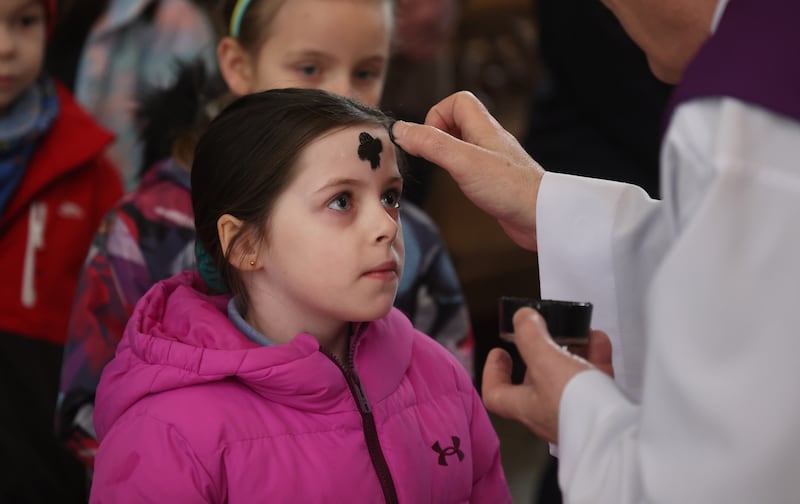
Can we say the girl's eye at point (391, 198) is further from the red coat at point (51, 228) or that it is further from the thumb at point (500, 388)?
the red coat at point (51, 228)

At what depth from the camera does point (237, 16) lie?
8.09ft

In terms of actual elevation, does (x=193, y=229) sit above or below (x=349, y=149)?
below

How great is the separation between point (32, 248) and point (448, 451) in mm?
1270

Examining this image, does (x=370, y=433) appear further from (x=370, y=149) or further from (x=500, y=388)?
(x=370, y=149)

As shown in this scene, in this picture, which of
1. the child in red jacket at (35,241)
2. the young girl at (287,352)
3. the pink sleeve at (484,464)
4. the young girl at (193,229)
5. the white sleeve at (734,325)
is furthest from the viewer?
the child in red jacket at (35,241)

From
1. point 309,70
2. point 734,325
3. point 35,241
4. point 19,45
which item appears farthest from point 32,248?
point 734,325

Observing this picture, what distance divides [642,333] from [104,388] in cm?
86

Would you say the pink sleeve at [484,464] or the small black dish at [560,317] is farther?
the pink sleeve at [484,464]

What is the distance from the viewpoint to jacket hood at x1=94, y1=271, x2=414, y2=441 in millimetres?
1645

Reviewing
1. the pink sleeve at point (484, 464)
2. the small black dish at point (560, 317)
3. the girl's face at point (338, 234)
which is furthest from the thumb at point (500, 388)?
the pink sleeve at point (484, 464)

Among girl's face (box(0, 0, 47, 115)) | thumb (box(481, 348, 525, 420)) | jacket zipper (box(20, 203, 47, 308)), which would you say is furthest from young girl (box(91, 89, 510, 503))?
girl's face (box(0, 0, 47, 115))

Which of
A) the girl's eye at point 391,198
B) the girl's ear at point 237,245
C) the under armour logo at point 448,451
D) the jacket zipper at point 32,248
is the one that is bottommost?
the jacket zipper at point 32,248

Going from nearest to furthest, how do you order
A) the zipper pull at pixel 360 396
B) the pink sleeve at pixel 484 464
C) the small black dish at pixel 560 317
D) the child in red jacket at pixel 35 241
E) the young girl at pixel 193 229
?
the small black dish at pixel 560 317 → the zipper pull at pixel 360 396 → the pink sleeve at pixel 484 464 → the young girl at pixel 193 229 → the child in red jacket at pixel 35 241

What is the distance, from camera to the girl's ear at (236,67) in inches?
96.9
